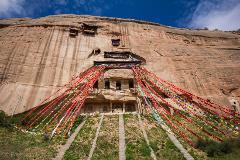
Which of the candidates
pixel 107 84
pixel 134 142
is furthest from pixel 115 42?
pixel 134 142

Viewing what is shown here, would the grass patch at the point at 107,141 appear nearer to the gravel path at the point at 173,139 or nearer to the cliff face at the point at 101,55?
the gravel path at the point at 173,139

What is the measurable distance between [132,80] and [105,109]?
386 centimetres

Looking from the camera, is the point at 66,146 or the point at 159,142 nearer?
the point at 66,146

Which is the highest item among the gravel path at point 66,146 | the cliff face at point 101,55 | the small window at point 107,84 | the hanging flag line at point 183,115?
the cliff face at point 101,55

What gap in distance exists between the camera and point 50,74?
23641 mm

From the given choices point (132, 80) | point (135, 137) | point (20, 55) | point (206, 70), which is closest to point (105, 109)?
point (132, 80)

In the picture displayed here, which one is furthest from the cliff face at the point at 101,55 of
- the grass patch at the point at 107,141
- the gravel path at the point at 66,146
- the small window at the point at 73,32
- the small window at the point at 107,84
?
the grass patch at the point at 107,141

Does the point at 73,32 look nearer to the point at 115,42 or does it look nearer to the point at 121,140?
the point at 115,42

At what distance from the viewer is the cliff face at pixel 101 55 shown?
22.8m

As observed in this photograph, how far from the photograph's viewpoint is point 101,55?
26859 millimetres

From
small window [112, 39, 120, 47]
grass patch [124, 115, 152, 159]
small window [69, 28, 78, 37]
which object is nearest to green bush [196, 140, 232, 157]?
grass patch [124, 115, 152, 159]

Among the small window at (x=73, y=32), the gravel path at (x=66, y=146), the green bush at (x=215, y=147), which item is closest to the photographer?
the gravel path at (x=66, y=146)

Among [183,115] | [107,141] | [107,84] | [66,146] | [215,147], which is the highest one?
[107,84]

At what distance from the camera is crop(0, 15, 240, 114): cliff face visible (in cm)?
2275
